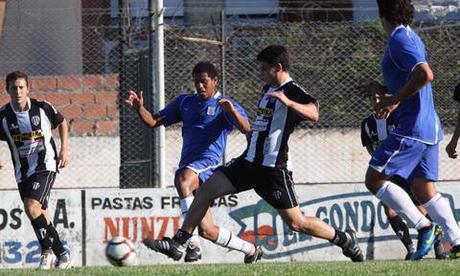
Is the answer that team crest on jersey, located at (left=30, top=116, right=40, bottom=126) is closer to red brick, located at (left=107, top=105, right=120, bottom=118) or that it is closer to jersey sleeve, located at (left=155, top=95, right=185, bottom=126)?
jersey sleeve, located at (left=155, top=95, right=185, bottom=126)

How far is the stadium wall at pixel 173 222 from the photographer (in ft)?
44.4

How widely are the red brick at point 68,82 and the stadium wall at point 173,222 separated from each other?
3.99ft

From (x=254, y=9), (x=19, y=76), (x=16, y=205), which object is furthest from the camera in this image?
(x=254, y=9)

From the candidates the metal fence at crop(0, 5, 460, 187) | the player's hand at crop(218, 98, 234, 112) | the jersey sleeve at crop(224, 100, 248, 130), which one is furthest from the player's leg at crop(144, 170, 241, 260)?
the metal fence at crop(0, 5, 460, 187)

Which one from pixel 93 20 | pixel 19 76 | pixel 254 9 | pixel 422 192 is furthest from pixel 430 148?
pixel 254 9

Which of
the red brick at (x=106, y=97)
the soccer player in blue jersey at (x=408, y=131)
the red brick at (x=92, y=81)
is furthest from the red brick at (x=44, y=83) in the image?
the soccer player in blue jersey at (x=408, y=131)

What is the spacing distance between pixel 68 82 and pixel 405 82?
5.90m

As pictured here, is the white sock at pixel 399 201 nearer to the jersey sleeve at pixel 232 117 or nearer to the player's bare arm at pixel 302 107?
the player's bare arm at pixel 302 107

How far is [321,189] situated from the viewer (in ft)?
45.2

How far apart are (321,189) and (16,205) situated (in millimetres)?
3511

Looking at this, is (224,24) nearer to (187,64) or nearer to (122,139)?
(187,64)

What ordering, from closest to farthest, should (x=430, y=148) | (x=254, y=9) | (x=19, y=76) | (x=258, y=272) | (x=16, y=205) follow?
1. (x=258, y=272)
2. (x=430, y=148)
3. (x=19, y=76)
4. (x=16, y=205)
5. (x=254, y=9)

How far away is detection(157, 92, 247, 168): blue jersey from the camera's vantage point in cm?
1184

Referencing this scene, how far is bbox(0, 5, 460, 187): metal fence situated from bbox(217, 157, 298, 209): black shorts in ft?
12.1
